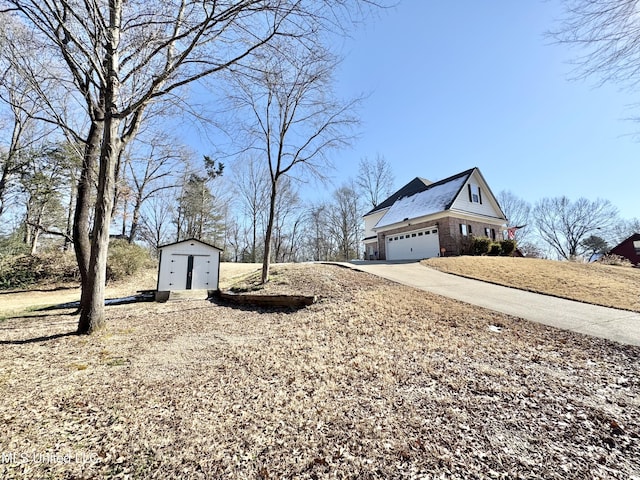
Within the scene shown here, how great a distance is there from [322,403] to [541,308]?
6.59 metres

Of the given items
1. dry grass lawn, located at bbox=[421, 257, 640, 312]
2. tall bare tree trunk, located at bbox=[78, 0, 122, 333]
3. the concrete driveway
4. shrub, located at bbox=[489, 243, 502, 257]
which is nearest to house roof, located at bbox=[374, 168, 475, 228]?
shrub, located at bbox=[489, 243, 502, 257]

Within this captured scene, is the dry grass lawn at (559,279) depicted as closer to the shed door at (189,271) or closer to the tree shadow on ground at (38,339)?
the shed door at (189,271)

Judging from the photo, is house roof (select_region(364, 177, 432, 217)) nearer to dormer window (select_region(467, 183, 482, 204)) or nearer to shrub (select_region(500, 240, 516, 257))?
dormer window (select_region(467, 183, 482, 204))

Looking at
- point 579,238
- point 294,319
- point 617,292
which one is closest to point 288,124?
point 294,319

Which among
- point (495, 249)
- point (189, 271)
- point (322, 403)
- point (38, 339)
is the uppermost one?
point (495, 249)

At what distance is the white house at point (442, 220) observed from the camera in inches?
665

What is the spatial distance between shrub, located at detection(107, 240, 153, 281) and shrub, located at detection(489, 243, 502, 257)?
69.5ft

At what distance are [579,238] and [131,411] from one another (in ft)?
167

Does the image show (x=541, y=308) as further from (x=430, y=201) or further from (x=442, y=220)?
(x=430, y=201)

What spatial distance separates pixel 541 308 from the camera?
21.5 ft

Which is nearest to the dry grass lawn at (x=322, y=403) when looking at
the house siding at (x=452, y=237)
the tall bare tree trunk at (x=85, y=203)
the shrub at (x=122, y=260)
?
the tall bare tree trunk at (x=85, y=203)

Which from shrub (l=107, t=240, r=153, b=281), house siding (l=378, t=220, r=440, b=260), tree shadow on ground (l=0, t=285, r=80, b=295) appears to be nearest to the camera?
tree shadow on ground (l=0, t=285, r=80, b=295)

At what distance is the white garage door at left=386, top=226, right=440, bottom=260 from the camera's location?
56.9 feet

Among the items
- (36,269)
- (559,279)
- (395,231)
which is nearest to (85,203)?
(36,269)
